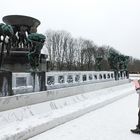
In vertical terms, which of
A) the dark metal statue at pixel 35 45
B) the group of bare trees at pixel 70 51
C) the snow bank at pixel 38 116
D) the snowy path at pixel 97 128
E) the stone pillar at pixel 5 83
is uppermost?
the group of bare trees at pixel 70 51

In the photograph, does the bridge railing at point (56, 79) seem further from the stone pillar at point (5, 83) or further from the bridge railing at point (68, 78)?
the stone pillar at point (5, 83)

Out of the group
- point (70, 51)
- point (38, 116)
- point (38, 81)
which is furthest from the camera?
point (70, 51)

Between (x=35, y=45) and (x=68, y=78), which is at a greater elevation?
(x=35, y=45)

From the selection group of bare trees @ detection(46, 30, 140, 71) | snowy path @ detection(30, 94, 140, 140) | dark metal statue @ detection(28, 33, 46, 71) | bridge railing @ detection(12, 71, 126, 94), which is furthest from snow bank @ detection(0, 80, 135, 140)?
group of bare trees @ detection(46, 30, 140, 71)

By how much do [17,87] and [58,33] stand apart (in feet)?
155

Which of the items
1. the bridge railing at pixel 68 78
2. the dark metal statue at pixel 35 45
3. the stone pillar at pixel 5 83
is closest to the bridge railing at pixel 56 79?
the bridge railing at pixel 68 78

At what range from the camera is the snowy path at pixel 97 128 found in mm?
5883

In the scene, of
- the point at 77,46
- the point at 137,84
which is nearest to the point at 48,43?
the point at 77,46

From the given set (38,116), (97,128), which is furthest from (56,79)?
(97,128)

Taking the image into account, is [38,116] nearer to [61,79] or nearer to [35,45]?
[35,45]

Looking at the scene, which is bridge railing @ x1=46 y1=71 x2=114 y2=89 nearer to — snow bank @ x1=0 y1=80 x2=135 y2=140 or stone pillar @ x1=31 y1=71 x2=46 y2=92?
stone pillar @ x1=31 y1=71 x2=46 y2=92

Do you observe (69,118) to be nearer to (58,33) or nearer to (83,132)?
(83,132)

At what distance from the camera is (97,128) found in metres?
6.72

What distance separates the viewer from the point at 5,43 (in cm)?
777
